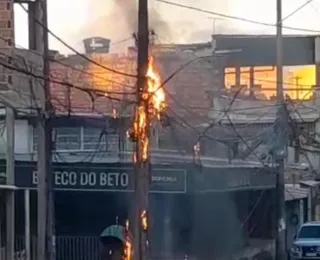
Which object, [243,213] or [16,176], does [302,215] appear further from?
[16,176]

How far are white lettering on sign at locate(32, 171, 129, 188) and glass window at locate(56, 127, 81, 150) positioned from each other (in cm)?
346

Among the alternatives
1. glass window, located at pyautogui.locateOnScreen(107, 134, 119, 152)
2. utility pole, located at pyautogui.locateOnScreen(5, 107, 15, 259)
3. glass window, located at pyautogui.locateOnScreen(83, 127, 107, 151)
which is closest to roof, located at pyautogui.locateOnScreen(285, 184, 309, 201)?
glass window, located at pyautogui.locateOnScreen(107, 134, 119, 152)

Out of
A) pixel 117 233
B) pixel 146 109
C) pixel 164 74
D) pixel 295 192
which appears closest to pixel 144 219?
pixel 146 109

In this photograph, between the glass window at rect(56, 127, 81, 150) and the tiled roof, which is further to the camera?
the tiled roof

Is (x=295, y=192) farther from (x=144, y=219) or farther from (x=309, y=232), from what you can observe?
(x=144, y=219)

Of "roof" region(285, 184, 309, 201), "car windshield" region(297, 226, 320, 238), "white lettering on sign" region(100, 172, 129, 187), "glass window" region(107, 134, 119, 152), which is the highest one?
"glass window" region(107, 134, 119, 152)

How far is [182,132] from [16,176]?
22.5 ft

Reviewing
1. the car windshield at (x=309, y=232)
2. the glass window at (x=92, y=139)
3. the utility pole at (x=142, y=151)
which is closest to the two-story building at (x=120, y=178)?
the glass window at (x=92, y=139)

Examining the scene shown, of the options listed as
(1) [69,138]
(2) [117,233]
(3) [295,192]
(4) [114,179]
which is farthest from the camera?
(3) [295,192]

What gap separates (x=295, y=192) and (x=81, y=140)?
42.0ft

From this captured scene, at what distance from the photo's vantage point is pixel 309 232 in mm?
31172

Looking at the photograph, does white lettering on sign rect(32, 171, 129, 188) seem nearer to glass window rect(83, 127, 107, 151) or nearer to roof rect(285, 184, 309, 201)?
glass window rect(83, 127, 107, 151)

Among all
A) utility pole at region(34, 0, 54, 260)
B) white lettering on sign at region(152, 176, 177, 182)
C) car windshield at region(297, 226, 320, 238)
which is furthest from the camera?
car windshield at region(297, 226, 320, 238)

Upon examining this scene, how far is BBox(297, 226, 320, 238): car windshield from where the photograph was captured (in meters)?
31.0
